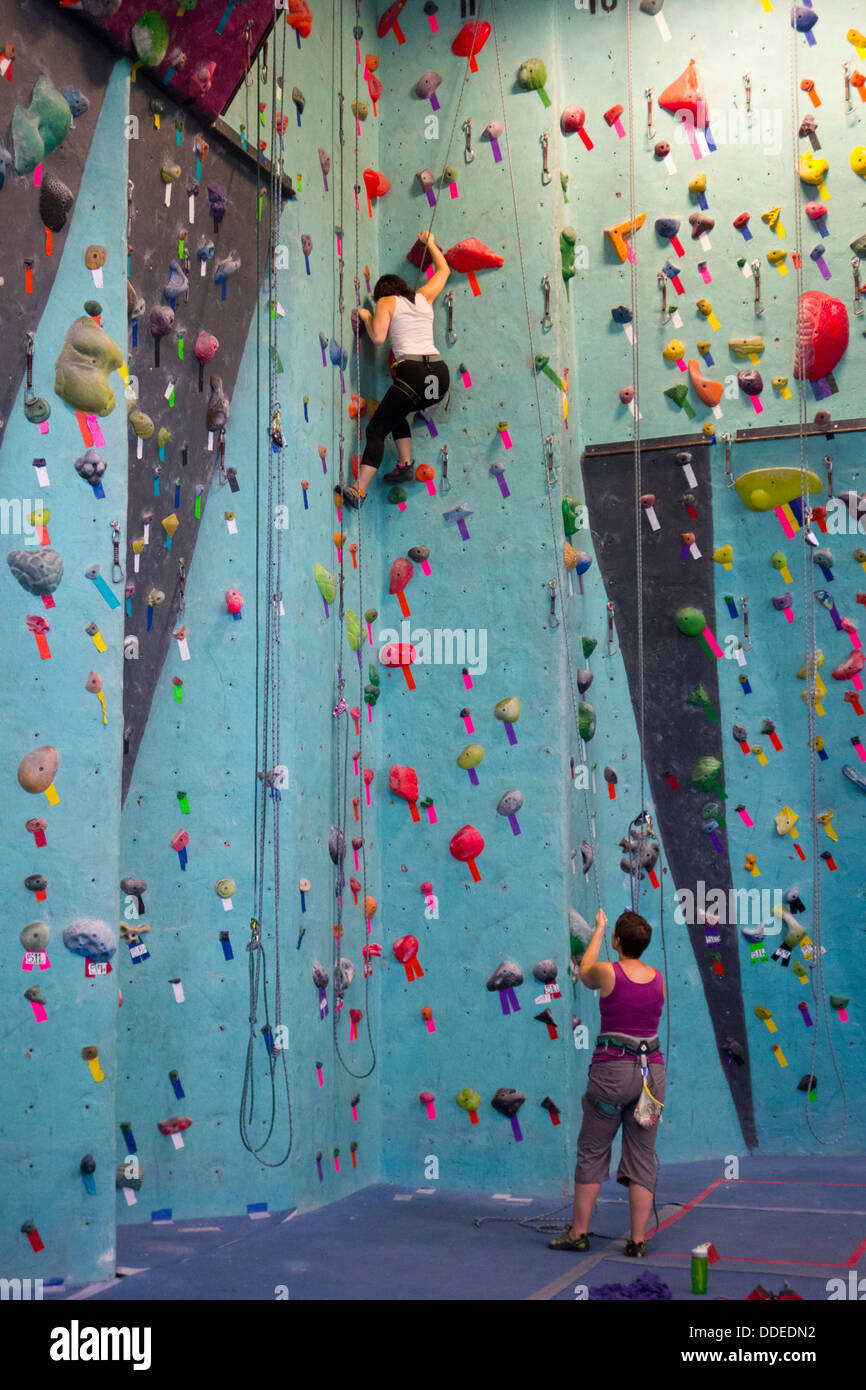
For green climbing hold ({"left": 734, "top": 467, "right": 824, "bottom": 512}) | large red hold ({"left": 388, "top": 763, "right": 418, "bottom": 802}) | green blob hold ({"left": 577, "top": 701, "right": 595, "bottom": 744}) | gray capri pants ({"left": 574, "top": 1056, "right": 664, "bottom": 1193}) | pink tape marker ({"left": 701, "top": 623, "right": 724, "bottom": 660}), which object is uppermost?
green climbing hold ({"left": 734, "top": 467, "right": 824, "bottom": 512})

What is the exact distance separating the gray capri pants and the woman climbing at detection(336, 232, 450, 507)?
268 centimetres

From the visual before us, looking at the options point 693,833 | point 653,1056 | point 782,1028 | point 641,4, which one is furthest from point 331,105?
point 782,1028

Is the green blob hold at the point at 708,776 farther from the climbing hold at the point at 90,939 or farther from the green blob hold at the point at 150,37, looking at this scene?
the green blob hold at the point at 150,37

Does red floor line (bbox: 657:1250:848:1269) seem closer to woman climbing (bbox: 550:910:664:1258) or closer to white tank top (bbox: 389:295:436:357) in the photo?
woman climbing (bbox: 550:910:664:1258)

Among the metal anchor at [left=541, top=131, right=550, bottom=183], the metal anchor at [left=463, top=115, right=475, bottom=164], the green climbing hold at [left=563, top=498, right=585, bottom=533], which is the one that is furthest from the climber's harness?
the metal anchor at [left=463, top=115, right=475, bottom=164]

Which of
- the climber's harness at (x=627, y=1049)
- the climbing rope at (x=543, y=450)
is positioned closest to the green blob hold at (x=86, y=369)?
the climbing rope at (x=543, y=450)

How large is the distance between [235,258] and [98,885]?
2.43 metres

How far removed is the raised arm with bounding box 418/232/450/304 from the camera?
227 inches

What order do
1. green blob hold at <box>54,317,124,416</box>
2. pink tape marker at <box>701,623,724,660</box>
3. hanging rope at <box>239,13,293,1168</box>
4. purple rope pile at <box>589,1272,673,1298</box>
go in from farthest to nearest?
pink tape marker at <box>701,623,724,660</box>
hanging rope at <box>239,13,293,1168</box>
green blob hold at <box>54,317,124,416</box>
purple rope pile at <box>589,1272,673,1298</box>

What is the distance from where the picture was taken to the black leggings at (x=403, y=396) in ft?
18.6

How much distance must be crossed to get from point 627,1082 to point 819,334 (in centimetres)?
350

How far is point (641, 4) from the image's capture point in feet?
20.2

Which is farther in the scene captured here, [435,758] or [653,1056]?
[435,758]

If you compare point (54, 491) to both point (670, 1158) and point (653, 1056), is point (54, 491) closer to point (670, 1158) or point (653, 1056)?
point (653, 1056)
